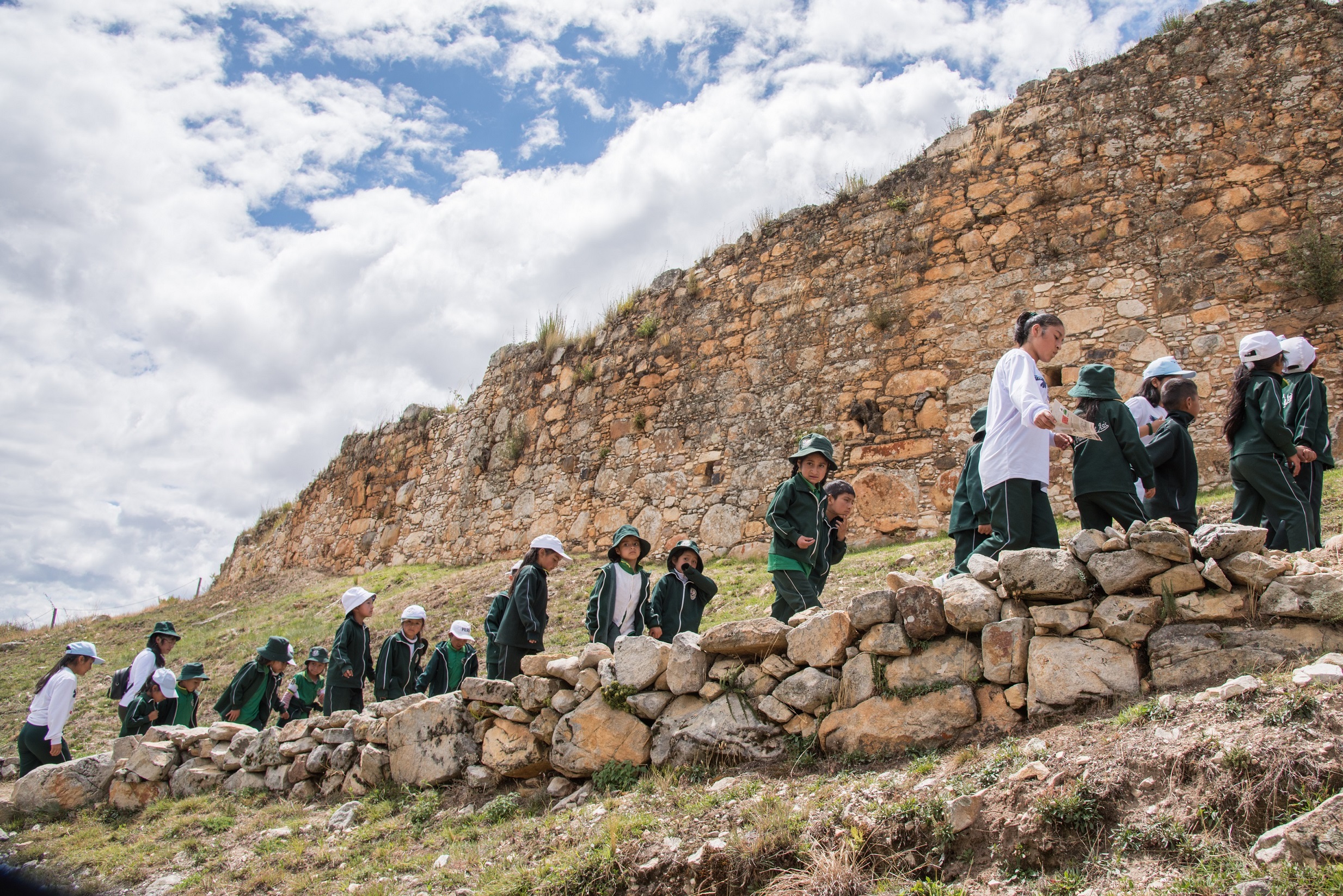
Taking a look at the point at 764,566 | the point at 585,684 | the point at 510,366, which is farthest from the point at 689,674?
the point at 510,366

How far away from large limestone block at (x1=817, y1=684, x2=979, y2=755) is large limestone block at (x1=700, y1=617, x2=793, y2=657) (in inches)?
19.5

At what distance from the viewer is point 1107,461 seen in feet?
14.1

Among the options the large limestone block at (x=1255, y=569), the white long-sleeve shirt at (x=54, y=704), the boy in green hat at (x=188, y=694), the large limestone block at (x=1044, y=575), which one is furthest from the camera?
the boy in green hat at (x=188, y=694)

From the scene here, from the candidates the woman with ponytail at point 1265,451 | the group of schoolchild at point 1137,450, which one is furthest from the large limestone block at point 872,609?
the woman with ponytail at point 1265,451

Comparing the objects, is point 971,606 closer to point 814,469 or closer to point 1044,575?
Answer: point 1044,575

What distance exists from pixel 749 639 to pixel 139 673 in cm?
628

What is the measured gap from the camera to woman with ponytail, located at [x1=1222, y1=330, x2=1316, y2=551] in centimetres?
473

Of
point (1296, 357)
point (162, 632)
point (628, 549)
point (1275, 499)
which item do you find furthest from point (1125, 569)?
point (162, 632)

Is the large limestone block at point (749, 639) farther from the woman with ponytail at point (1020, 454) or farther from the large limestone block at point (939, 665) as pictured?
the woman with ponytail at point (1020, 454)

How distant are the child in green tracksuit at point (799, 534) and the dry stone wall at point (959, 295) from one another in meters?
4.27

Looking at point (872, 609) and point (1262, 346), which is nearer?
point (872, 609)

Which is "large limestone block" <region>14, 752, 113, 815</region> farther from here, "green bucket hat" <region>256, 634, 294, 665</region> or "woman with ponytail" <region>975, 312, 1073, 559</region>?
"woman with ponytail" <region>975, 312, 1073, 559</region>

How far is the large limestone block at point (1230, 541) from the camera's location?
339 cm

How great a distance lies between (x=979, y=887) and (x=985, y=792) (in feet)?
1.17
